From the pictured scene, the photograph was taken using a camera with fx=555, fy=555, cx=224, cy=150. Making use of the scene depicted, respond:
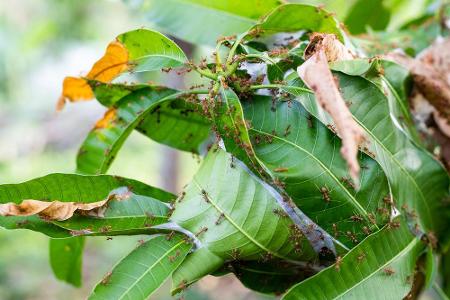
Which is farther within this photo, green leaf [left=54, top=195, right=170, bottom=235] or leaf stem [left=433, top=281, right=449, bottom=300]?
leaf stem [left=433, top=281, right=449, bottom=300]

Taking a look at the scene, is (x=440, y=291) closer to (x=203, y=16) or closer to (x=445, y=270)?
(x=445, y=270)

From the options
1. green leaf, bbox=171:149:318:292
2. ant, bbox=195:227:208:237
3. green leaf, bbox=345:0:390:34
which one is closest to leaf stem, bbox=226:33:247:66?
green leaf, bbox=171:149:318:292

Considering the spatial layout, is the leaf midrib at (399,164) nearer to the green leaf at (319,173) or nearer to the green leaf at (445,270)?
the green leaf at (319,173)

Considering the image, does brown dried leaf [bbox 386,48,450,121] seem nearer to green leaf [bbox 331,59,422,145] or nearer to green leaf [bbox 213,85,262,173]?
green leaf [bbox 331,59,422,145]

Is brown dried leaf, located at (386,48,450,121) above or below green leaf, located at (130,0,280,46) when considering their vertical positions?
below

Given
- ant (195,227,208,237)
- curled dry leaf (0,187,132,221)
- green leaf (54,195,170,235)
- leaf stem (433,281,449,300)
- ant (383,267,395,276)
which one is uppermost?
curled dry leaf (0,187,132,221)

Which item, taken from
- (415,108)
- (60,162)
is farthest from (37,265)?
(415,108)

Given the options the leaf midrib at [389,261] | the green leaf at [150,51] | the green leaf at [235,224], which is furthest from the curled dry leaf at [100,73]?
the leaf midrib at [389,261]
